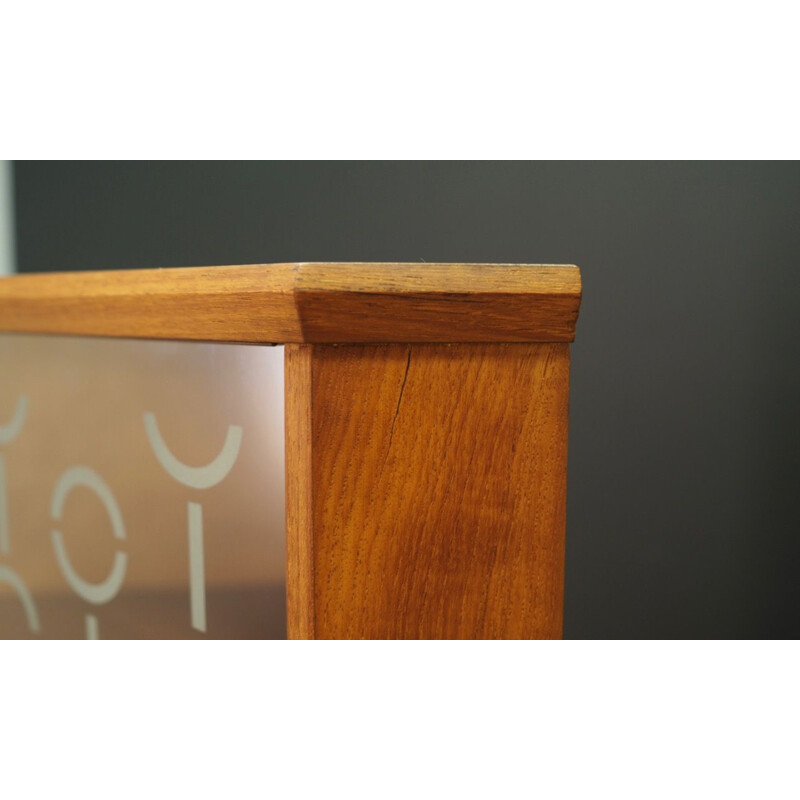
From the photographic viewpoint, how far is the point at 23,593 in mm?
986

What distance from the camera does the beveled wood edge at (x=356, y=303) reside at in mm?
635

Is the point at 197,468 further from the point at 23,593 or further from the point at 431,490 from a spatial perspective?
the point at 23,593

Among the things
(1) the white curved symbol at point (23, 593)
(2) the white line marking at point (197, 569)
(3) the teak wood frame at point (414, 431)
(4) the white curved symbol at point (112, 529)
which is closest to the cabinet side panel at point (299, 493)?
(3) the teak wood frame at point (414, 431)

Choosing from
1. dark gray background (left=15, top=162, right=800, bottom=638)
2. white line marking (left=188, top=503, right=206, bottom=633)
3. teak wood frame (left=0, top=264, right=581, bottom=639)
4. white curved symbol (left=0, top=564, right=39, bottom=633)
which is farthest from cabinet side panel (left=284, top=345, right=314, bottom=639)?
dark gray background (left=15, top=162, right=800, bottom=638)

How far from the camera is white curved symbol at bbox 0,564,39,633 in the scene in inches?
38.3

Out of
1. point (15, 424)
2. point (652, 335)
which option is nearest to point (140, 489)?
point (15, 424)

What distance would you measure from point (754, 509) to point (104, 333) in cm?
148

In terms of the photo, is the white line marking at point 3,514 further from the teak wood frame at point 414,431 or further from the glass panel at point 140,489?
the teak wood frame at point 414,431

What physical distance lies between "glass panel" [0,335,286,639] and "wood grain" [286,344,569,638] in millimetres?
51

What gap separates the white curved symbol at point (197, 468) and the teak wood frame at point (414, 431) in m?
0.07

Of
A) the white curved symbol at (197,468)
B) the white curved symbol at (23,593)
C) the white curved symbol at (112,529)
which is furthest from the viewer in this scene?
the white curved symbol at (23,593)

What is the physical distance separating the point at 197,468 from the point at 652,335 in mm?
1327

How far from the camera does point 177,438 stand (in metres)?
0.79

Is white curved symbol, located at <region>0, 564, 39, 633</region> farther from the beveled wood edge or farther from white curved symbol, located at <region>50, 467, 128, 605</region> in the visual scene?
the beveled wood edge
